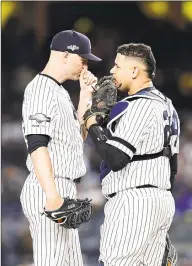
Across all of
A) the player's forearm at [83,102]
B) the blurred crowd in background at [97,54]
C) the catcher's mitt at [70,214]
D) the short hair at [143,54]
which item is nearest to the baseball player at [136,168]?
the short hair at [143,54]

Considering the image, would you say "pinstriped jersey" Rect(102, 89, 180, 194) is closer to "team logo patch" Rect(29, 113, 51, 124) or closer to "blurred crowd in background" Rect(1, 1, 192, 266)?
"team logo patch" Rect(29, 113, 51, 124)

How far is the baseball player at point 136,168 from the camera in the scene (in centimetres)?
328

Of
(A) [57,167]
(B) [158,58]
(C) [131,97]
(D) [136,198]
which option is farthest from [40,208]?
(B) [158,58]

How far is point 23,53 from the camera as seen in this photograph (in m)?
6.70

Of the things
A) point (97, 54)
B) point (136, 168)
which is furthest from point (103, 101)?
point (97, 54)

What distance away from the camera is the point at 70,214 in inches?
128

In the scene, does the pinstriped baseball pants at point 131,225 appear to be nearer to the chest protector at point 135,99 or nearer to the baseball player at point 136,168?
the baseball player at point 136,168

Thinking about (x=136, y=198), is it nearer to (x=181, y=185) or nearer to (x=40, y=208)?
(x=40, y=208)

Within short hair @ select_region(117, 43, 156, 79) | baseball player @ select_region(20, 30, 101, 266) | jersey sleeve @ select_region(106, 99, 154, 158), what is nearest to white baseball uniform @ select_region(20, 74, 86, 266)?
baseball player @ select_region(20, 30, 101, 266)

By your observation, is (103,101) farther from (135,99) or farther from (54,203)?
(54,203)

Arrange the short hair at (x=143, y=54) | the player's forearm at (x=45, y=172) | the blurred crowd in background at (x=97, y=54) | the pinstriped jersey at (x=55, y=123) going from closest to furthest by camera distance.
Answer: the player's forearm at (x=45, y=172)
the pinstriped jersey at (x=55, y=123)
the short hair at (x=143, y=54)
the blurred crowd in background at (x=97, y=54)

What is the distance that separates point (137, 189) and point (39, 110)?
0.58 meters

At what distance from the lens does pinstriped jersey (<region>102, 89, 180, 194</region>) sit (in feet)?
10.7

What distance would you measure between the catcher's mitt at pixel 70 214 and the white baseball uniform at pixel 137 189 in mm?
119
